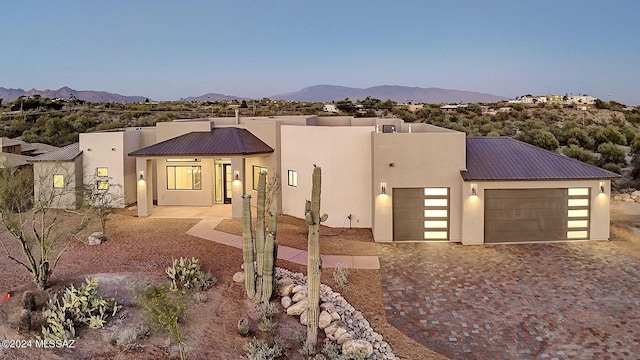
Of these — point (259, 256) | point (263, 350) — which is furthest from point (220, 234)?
point (263, 350)

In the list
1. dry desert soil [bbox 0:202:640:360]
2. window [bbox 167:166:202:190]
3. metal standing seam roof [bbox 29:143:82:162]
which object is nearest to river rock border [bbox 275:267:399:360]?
dry desert soil [bbox 0:202:640:360]

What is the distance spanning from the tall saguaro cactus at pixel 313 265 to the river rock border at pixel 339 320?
58 cm

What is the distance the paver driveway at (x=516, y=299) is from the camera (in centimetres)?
810

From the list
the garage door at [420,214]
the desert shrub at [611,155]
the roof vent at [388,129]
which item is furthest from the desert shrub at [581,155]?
the garage door at [420,214]

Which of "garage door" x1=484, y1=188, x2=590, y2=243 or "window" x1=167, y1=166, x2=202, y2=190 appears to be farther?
"window" x1=167, y1=166, x2=202, y2=190

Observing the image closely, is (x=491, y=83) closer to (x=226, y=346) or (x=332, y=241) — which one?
(x=332, y=241)

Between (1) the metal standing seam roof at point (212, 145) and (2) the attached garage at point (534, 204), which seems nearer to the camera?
(2) the attached garage at point (534, 204)

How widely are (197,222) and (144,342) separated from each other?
9944 millimetres

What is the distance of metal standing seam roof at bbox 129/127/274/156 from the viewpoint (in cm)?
1850

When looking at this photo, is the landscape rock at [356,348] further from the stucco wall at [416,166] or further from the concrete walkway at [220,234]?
the stucco wall at [416,166]

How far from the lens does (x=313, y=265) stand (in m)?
7.57

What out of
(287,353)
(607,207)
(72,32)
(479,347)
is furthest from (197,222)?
(72,32)

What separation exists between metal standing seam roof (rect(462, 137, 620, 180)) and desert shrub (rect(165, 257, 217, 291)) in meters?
9.48

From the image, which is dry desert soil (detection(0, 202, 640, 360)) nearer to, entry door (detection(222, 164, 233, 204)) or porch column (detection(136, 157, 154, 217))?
porch column (detection(136, 157, 154, 217))
